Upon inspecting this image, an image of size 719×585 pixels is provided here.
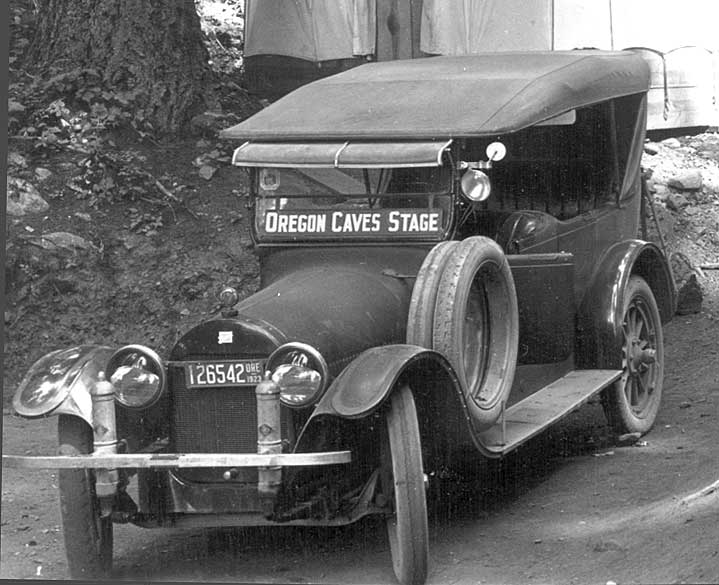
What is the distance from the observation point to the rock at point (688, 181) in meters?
9.80

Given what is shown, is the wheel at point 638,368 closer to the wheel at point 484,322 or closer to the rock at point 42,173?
the wheel at point 484,322

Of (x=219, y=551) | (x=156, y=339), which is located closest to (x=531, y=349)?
(x=219, y=551)

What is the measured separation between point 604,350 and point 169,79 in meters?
4.46

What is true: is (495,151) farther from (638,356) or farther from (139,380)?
(638,356)

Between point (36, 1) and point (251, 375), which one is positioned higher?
point (36, 1)

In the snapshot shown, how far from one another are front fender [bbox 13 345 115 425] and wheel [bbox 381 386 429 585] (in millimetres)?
1102

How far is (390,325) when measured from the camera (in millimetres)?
5172

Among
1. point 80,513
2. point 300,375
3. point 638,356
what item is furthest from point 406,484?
point 638,356

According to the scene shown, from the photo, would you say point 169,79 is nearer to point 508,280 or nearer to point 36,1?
point 36,1

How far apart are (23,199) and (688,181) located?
496cm

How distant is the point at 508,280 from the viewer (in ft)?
17.5

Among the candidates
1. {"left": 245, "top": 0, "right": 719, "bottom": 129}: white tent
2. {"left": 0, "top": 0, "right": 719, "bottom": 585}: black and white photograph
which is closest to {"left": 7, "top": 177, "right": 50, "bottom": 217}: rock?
{"left": 0, "top": 0, "right": 719, "bottom": 585}: black and white photograph

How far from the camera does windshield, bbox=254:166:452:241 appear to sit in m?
5.54

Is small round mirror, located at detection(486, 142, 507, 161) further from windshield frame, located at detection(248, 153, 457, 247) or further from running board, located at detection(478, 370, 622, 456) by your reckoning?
running board, located at detection(478, 370, 622, 456)
